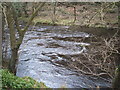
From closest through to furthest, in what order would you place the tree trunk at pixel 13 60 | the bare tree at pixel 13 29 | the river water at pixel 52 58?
1. the bare tree at pixel 13 29
2. the tree trunk at pixel 13 60
3. the river water at pixel 52 58

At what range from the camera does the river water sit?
29.3 ft

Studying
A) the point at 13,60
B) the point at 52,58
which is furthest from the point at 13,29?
the point at 52,58

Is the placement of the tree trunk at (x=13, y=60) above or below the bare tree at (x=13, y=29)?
below

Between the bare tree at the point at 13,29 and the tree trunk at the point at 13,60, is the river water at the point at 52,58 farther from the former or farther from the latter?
the bare tree at the point at 13,29

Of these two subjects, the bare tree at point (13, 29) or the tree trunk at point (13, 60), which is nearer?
the bare tree at point (13, 29)

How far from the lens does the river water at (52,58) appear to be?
893 cm


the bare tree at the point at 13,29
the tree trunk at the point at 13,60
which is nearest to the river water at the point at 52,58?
the tree trunk at the point at 13,60

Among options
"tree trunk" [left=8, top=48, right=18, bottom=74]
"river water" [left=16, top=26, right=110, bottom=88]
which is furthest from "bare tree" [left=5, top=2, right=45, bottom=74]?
"river water" [left=16, top=26, right=110, bottom=88]

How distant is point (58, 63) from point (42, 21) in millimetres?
12196

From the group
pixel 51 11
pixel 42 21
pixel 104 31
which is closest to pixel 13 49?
pixel 104 31

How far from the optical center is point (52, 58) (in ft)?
38.0

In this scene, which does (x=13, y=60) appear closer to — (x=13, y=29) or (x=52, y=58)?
(x=13, y=29)

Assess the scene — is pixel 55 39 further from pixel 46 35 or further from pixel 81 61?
pixel 81 61

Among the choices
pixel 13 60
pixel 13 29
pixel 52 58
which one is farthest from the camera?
pixel 52 58
